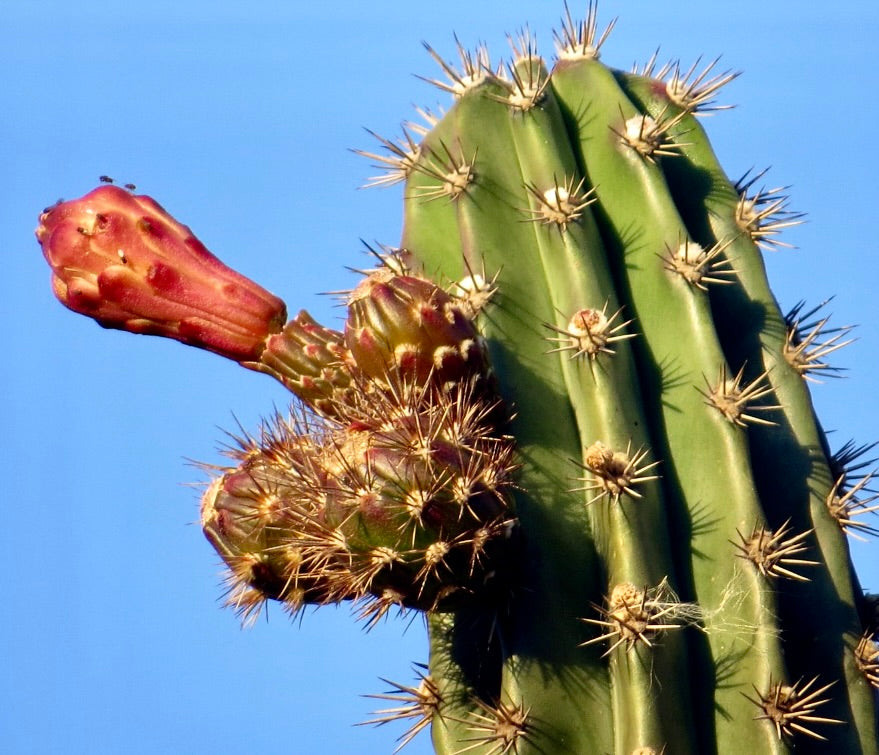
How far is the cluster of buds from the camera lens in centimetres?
281

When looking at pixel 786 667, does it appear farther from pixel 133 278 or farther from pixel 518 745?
pixel 133 278

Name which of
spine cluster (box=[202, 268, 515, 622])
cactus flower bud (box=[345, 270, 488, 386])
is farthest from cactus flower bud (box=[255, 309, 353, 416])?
cactus flower bud (box=[345, 270, 488, 386])

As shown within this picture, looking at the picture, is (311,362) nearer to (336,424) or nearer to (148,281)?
→ (336,424)

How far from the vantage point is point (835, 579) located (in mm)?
3391

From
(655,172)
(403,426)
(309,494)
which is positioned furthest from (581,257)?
(309,494)

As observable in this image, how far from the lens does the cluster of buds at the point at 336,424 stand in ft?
9.22

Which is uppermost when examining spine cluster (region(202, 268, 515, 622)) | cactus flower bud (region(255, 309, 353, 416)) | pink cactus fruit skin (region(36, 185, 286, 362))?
pink cactus fruit skin (region(36, 185, 286, 362))

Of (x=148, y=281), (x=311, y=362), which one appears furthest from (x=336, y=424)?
(x=148, y=281)

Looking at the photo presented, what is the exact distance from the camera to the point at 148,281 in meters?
3.33

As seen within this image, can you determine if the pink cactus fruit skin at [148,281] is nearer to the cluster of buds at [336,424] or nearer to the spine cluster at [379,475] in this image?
the cluster of buds at [336,424]

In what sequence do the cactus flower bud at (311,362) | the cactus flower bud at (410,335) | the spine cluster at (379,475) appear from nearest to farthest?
the spine cluster at (379,475) < the cactus flower bud at (410,335) < the cactus flower bud at (311,362)

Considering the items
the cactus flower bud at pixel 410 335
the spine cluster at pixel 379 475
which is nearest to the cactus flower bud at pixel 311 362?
the spine cluster at pixel 379 475

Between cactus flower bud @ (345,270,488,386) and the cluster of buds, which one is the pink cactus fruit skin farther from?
cactus flower bud @ (345,270,488,386)

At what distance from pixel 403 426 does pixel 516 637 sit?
592 millimetres
